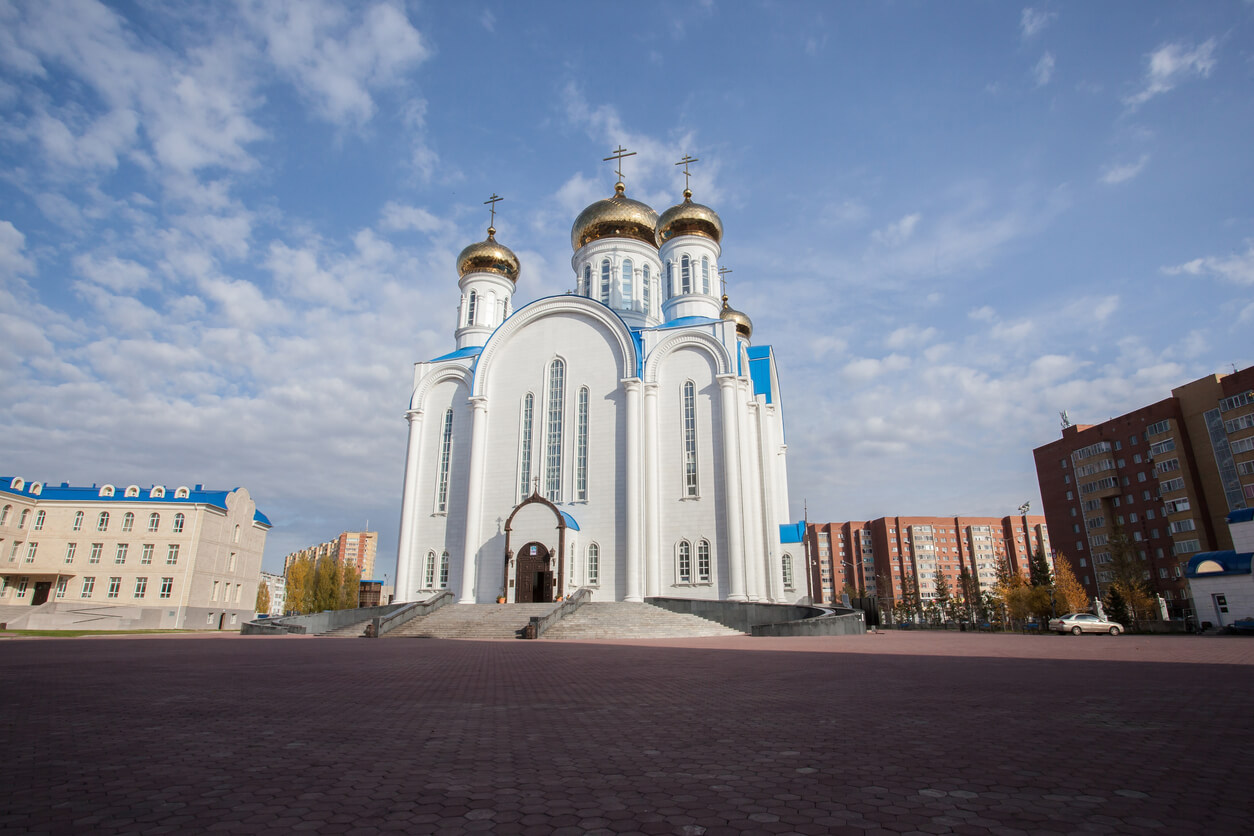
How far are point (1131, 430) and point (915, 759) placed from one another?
5556 cm

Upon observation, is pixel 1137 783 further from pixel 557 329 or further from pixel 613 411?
pixel 557 329

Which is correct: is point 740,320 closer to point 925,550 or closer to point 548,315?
point 548,315

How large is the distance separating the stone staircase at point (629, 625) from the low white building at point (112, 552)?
23341 mm

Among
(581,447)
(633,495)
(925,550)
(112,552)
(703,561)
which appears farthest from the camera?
(925,550)

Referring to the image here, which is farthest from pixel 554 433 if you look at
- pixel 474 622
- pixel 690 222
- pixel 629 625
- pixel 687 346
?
pixel 690 222

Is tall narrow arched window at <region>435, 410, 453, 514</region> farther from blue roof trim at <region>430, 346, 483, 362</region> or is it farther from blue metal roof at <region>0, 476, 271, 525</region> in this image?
blue metal roof at <region>0, 476, 271, 525</region>

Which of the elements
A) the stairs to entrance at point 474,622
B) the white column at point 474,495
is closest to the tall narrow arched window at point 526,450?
the white column at point 474,495

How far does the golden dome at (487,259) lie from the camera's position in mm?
34312

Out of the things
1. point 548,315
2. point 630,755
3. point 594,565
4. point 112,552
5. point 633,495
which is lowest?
point 630,755

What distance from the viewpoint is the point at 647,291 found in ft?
109

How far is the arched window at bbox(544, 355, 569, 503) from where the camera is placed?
27.5 meters

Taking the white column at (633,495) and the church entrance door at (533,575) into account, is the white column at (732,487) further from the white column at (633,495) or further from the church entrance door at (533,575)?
the church entrance door at (533,575)

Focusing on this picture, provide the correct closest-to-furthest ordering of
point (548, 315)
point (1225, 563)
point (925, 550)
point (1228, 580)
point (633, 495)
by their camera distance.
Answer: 1. point (1228, 580)
2. point (1225, 563)
3. point (633, 495)
4. point (548, 315)
5. point (925, 550)

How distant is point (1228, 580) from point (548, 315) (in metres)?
26.4
